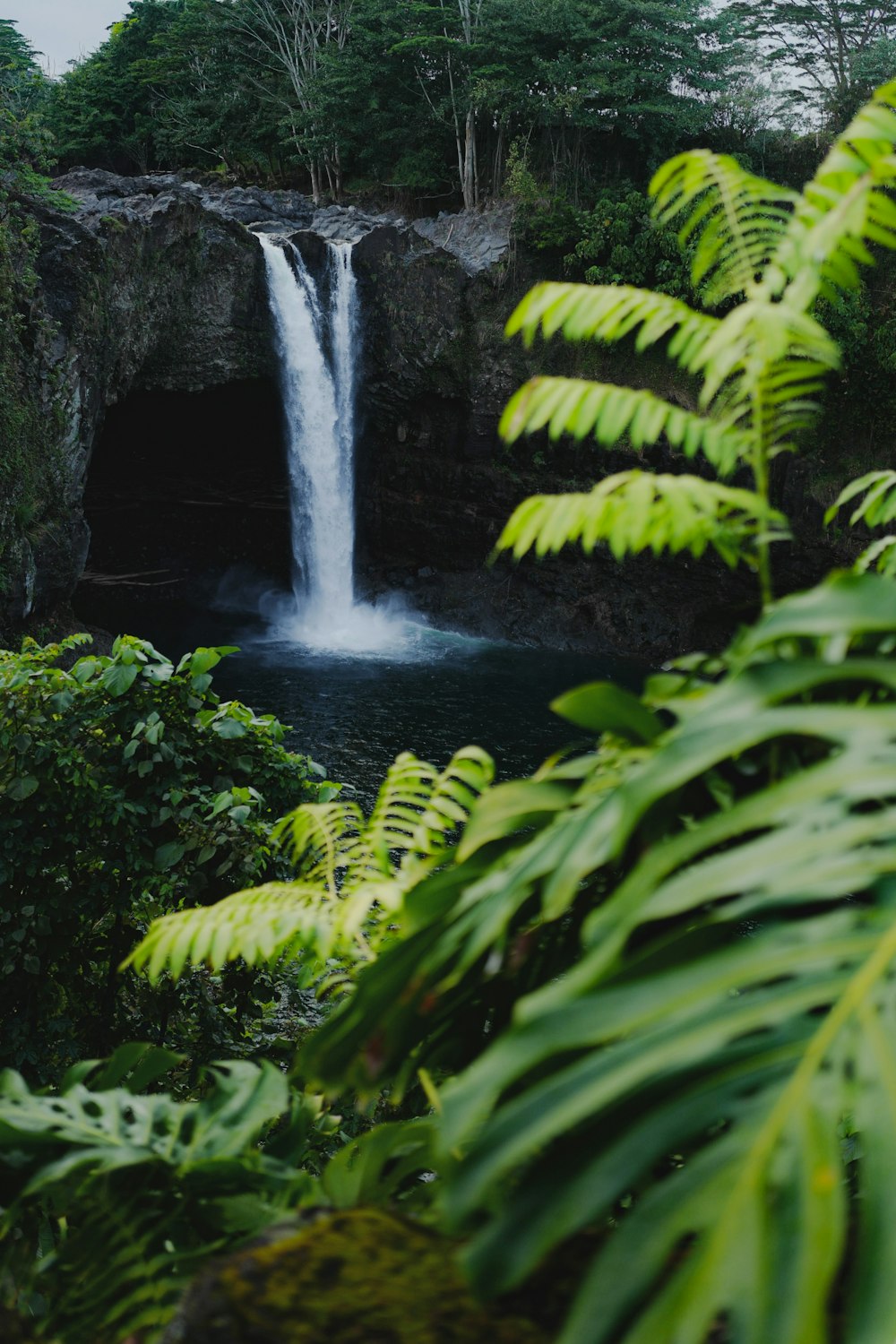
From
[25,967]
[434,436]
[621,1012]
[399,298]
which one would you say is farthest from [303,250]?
[621,1012]

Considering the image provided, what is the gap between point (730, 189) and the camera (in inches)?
57.1

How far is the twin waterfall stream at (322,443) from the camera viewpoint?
1717 centimetres

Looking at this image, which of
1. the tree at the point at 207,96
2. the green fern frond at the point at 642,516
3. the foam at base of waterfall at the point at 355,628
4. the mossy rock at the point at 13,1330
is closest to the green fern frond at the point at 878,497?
the green fern frond at the point at 642,516

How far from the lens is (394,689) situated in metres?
14.1

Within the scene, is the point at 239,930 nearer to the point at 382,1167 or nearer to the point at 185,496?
the point at 382,1167

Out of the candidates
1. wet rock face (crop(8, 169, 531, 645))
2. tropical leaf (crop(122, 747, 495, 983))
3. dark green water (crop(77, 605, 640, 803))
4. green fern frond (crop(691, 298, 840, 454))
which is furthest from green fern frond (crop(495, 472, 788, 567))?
wet rock face (crop(8, 169, 531, 645))

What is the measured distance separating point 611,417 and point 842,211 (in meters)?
0.36

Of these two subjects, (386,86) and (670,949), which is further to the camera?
(386,86)

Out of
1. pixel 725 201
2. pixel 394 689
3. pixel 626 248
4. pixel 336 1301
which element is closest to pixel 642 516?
pixel 725 201

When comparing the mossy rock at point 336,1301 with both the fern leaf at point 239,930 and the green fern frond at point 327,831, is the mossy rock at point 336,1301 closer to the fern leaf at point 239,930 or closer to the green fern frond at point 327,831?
the fern leaf at point 239,930

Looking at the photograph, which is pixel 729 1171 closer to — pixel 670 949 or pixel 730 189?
pixel 670 949

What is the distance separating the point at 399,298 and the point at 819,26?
1087 centimetres

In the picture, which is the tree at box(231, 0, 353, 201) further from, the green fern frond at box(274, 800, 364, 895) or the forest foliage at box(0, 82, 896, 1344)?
the forest foliage at box(0, 82, 896, 1344)

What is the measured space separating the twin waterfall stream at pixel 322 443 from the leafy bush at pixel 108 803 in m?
13.2
